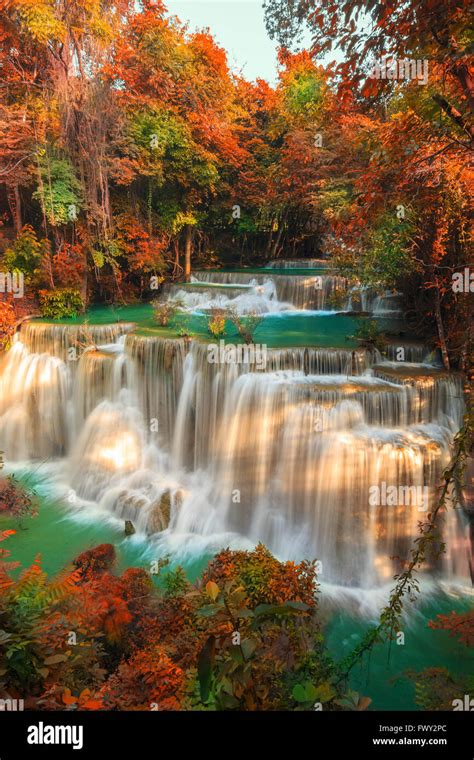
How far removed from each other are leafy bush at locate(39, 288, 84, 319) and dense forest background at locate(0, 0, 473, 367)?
27 cm

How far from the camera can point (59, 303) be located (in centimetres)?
1532

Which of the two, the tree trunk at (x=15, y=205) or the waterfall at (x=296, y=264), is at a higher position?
the tree trunk at (x=15, y=205)

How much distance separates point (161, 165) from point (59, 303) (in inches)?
265

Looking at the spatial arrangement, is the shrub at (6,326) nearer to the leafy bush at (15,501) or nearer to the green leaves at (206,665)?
the leafy bush at (15,501)

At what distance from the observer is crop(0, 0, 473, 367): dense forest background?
9523 millimetres

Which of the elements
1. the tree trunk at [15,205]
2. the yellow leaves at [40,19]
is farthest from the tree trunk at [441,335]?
the tree trunk at [15,205]

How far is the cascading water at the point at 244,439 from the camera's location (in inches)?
313

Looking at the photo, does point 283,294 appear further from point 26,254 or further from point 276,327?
point 26,254

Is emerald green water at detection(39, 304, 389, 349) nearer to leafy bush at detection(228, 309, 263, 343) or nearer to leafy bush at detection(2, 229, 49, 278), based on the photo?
leafy bush at detection(228, 309, 263, 343)

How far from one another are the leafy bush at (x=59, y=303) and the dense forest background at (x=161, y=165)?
0.87ft

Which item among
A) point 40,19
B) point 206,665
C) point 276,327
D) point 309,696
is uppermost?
point 40,19

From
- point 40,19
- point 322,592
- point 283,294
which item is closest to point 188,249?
point 283,294

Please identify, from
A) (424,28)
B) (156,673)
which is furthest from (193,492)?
(424,28)
